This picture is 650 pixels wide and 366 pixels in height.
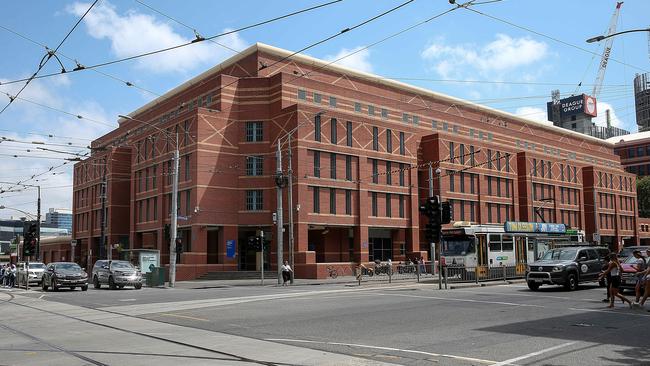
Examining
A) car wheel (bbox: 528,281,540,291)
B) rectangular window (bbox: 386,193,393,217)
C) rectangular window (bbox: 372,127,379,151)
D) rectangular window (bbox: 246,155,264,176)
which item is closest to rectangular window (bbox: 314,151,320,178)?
rectangular window (bbox: 246,155,264,176)

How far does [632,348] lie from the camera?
10148 mm

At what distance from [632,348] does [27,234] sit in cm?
3958

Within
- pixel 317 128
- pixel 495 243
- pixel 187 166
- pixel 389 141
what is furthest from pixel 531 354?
pixel 389 141

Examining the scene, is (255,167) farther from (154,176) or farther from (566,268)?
(566,268)

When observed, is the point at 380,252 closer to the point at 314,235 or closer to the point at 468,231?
the point at 314,235

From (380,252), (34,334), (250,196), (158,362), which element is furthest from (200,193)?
(158,362)

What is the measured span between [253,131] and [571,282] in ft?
109

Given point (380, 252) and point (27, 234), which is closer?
point (27, 234)

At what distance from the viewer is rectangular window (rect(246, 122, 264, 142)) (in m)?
51.3

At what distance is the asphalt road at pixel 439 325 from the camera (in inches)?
384

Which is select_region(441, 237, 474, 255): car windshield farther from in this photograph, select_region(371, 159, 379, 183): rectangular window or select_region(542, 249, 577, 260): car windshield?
select_region(371, 159, 379, 183): rectangular window

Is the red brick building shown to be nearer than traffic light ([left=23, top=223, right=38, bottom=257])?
No

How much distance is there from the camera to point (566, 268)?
23.9 metres

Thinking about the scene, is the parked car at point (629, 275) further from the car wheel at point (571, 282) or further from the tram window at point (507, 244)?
the tram window at point (507, 244)
